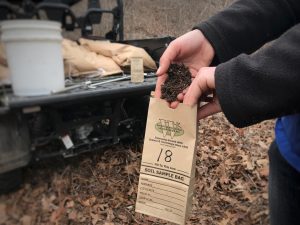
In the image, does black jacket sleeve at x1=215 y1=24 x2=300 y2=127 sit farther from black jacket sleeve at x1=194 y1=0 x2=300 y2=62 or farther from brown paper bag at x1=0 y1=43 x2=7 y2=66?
brown paper bag at x1=0 y1=43 x2=7 y2=66

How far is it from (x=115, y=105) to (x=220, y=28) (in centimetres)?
116

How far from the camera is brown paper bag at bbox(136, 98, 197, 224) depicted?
3.11 ft

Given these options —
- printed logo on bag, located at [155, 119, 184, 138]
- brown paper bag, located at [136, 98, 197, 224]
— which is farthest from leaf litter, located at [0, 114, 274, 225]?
printed logo on bag, located at [155, 119, 184, 138]

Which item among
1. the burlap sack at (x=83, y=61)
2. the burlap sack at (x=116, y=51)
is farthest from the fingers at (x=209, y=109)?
the burlap sack at (x=116, y=51)

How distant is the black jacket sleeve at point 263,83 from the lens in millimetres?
720

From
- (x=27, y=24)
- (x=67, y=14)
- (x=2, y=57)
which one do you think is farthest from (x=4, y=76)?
(x=67, y=14)

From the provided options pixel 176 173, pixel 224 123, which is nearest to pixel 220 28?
pixel 176 173

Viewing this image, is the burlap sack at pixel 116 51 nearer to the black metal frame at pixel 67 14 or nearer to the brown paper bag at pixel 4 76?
the black metal frame at pixel 67 14

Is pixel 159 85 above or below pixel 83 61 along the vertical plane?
above

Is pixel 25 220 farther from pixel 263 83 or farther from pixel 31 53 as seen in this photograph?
pixel 263 83

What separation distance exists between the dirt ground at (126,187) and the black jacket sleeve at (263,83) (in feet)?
4.45

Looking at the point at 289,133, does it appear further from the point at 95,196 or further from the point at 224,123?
the point at 224,123

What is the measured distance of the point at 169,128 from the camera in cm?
97

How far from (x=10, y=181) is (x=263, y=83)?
1464 mm
